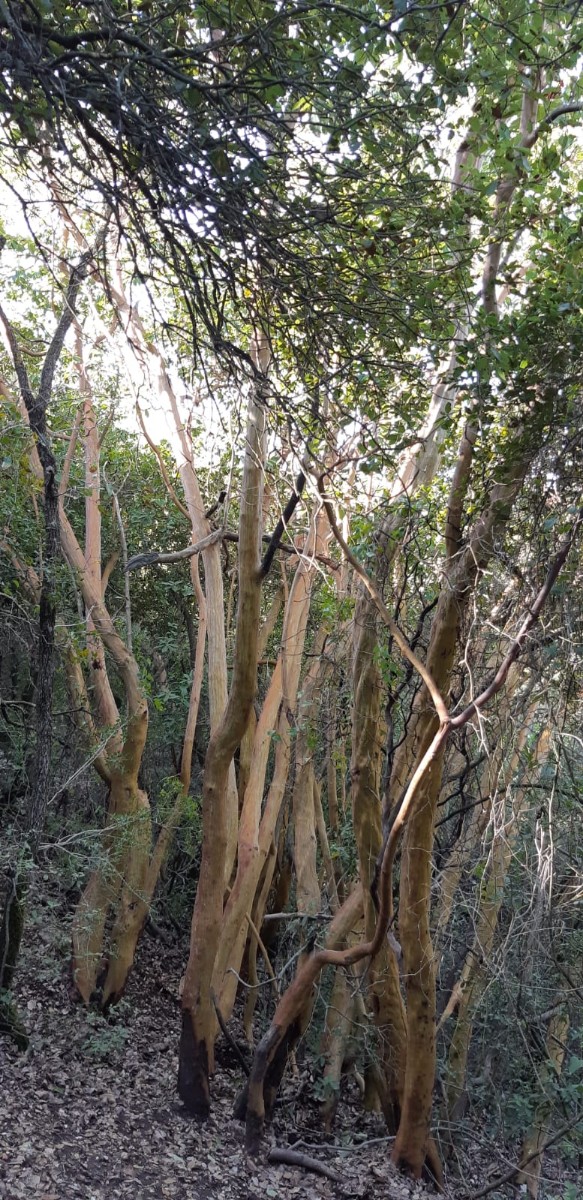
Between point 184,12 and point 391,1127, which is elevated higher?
point 184,12

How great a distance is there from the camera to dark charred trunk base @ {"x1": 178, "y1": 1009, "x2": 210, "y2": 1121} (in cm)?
805

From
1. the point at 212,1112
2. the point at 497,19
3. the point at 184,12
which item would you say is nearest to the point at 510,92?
the point at 497,19

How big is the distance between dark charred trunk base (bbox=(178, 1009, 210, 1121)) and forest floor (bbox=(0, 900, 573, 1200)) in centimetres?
10

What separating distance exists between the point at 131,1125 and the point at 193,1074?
0.72 metres

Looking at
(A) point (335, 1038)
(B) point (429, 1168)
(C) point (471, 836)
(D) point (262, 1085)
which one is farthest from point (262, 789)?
(B) point (429, 1168)

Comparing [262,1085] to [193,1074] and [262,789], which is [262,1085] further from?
[262,789]

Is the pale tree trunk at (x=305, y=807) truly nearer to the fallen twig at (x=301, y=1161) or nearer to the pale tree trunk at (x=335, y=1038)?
the pale tree trunk at (x=335, y=1038)

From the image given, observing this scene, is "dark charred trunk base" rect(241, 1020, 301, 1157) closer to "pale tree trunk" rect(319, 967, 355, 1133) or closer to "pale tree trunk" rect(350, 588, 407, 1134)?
"pale tree trunk" rect(319, 967, 355, 1133)

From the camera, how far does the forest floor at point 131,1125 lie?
6.54 meters

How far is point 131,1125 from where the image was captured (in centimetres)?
755

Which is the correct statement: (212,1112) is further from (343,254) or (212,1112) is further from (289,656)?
(343,254)

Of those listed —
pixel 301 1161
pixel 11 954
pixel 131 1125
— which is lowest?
pixel 301 1161

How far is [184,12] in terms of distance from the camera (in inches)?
131

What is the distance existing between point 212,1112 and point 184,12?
26.5 ft
